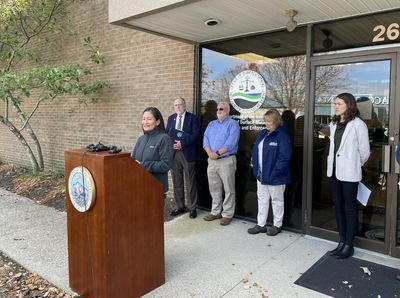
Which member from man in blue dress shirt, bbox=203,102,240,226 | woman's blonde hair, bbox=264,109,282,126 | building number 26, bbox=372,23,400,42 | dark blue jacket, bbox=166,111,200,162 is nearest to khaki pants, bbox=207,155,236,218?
man in blue dress shirt, bbox=203,102,240,226

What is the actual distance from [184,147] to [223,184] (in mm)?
846

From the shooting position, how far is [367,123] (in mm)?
4223

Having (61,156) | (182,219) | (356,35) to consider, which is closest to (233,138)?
(182,219)

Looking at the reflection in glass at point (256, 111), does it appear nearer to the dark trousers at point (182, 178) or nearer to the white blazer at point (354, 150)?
the dark trousers at point (182, 178)

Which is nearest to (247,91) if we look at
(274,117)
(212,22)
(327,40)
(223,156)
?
(274,117)

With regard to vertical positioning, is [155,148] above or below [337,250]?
above

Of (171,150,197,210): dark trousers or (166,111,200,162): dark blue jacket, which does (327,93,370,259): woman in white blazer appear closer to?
(166,111,200,162): dark blue jacket

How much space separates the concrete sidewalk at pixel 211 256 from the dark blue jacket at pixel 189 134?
39.6 inches

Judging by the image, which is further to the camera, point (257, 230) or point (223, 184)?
point (223, 184)

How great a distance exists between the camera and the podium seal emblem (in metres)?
3.04

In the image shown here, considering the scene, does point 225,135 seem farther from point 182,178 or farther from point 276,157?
point 182,178

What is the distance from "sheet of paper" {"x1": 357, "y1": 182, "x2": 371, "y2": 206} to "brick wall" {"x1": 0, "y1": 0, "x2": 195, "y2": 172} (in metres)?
2.95

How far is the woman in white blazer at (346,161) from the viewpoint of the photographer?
3.94 metres

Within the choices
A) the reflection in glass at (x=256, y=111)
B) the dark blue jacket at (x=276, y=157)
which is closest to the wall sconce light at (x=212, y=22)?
the reflection in glass at (x=256, y=111)
